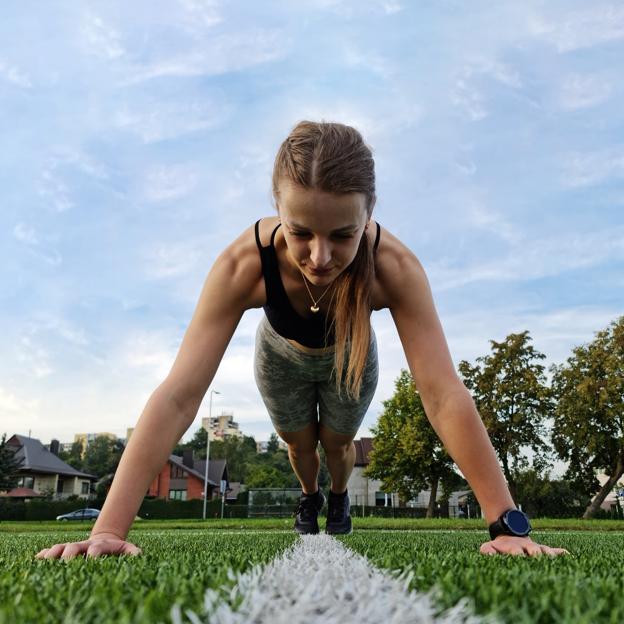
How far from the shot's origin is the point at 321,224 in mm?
2211

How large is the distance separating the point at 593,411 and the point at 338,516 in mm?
28397

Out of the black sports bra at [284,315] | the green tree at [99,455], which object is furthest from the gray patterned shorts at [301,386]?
the green tree at [99,455]

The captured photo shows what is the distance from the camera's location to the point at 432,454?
111 feet

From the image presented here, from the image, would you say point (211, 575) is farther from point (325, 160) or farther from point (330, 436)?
point (330, 436)

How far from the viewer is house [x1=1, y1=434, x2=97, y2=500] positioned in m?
59.8

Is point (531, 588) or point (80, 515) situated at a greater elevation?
point (531, 588)

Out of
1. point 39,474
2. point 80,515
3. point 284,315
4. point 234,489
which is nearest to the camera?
point 284,315

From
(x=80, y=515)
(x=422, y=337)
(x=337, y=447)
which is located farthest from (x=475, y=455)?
(x=80, y=515)

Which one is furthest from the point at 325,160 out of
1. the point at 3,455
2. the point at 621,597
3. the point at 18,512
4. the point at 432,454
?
the point at 18,512

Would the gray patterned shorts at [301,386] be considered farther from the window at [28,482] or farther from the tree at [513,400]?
the window at [28,482]

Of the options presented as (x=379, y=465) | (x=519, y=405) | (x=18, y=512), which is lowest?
(x=18, y=512)

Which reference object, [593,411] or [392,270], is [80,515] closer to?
[593,411]

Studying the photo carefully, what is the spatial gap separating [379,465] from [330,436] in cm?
3235

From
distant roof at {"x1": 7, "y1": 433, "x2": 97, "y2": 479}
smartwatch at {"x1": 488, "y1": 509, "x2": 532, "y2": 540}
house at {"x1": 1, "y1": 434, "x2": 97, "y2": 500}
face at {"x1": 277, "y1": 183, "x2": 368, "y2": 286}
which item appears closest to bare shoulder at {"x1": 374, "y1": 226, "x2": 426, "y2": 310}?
face at {"x1": 277, "y1": 183, "x2": 368, "y2": 286}
